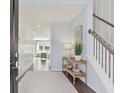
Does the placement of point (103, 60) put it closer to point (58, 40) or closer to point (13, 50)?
point (13, 50)

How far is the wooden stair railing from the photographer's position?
12.0ft

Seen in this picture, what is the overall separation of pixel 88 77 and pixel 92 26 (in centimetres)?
138

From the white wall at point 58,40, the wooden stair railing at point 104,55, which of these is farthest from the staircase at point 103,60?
the white wall at point 58,40

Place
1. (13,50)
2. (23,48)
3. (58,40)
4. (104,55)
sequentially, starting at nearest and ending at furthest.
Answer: (13,50), (104,55), (23,48), (58,40)

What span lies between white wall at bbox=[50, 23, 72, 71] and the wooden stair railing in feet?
14.3

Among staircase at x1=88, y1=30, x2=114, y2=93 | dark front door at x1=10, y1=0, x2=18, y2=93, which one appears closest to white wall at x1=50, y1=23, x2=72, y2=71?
staircase at x1=88, y1=30, x2=114, y2=93

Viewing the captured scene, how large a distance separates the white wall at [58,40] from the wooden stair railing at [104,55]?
436cm

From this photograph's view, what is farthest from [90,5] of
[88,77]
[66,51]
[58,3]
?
[66,51]

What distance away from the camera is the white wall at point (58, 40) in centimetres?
935

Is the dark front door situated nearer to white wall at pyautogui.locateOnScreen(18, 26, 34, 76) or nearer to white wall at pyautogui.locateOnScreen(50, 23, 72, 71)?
white wall at pyautogui.locateOnScreen(18, 26, 34, 76)

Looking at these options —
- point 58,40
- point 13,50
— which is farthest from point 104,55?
point 58,40

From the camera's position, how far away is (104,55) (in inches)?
164

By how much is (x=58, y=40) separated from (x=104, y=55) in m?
5.40
